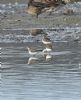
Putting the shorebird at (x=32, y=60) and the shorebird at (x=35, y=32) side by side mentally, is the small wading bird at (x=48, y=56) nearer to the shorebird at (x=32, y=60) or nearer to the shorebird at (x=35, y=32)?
the shorebird at (x=32, y=60)

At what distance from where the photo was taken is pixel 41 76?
15.6 metres

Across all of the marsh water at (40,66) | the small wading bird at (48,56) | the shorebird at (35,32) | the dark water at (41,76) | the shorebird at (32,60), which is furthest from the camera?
the shorebird at (35,32)

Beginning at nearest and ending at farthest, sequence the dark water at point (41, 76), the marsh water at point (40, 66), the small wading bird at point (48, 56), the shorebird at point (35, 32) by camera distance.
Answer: the dark water at point (41, 76)
the marsh water at point (40, 66)
the small wading bird at point (48, 56)
the shorebird at point (35, 32)

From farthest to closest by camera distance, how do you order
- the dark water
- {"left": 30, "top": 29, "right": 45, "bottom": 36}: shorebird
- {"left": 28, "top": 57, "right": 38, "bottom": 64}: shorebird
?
1. {"left": 30, "top": 29, "right": 45, "bottom": 36}: shorebird
2. {"left": 28, "top": 57, "right": 38, "bottom": 64}: shorebird
3. the dark water

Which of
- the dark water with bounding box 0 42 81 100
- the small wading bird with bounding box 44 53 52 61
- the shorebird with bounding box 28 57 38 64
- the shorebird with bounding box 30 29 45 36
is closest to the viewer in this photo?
the dark water with bounding box 0 42 81 100

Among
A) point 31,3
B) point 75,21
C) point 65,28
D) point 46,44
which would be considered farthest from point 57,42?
point 31,3

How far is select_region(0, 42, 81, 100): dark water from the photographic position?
1294cm

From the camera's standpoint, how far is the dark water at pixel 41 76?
12.9 metres

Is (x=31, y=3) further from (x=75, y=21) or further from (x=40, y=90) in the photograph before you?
(x=75, y=21)

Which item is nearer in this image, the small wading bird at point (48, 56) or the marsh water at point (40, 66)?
the marsh water at point (40, 66)

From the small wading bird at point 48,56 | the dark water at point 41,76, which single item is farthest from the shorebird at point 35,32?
the small wading bird at point 48,56

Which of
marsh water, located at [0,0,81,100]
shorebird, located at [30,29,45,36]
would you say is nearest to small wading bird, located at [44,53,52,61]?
marsh water, located at [0,0,81,100]

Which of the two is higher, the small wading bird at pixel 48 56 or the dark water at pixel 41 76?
the dark water at pixel 41 76

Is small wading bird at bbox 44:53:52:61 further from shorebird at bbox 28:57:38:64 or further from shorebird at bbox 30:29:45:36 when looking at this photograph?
shorebird at bbox 30:29:45:36
